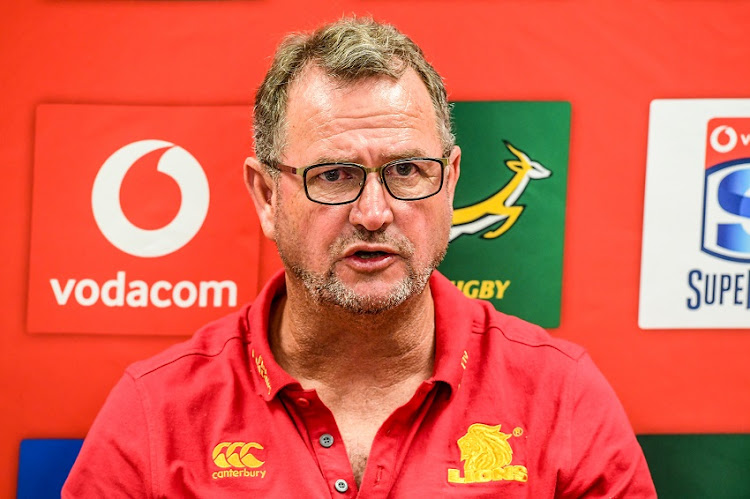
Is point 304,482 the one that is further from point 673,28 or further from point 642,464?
point 673,28

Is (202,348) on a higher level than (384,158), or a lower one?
lower

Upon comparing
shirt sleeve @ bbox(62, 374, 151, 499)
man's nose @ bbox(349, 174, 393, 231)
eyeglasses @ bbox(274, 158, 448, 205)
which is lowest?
shirt sleeve @ bbox(62, 374, 151, 499)

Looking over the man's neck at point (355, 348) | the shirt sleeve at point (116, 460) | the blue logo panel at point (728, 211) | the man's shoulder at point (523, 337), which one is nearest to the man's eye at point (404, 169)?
the man's neck at point (355, 348)

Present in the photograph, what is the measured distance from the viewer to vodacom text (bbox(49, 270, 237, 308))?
71.4 inches

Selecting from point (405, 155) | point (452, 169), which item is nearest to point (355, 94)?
point (405, 155)

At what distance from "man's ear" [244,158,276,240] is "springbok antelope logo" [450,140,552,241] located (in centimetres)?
45

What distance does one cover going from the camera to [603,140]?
184 centimetres

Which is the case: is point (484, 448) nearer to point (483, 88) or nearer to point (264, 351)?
point (264, 351)

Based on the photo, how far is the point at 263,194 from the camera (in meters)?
1.61

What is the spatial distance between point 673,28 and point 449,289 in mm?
791

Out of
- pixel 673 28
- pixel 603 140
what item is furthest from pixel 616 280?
pixel 673 28

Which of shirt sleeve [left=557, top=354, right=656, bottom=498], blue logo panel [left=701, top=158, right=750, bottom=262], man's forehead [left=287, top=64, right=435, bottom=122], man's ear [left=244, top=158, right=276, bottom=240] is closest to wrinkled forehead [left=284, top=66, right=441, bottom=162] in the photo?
man's forehead [left=287, top=64, right=435, bottom=122]

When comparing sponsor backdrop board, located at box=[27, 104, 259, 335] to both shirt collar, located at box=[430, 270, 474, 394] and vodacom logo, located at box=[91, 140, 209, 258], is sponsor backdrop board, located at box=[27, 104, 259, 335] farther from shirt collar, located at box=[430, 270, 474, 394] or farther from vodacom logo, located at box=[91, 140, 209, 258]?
shirt collar, located at box=[430, 270, 474, 394]

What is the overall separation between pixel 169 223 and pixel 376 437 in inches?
27.4
